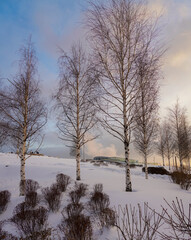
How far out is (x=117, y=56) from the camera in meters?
7.16

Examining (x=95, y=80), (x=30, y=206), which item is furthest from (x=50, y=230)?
(x=95, y=80)

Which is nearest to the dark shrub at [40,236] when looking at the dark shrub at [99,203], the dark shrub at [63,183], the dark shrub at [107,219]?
the dark shrub at [107,219]

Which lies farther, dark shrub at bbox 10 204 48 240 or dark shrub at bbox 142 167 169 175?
dark shrub at bbox 142 167 169 175

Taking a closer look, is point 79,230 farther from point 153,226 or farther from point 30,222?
point 153,226

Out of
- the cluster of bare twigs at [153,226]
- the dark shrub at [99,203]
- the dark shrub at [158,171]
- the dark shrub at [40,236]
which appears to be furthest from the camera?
the dark shrub at [158,171]

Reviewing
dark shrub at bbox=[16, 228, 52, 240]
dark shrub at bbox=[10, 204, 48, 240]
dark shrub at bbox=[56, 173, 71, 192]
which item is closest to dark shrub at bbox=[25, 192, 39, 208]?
dark shrub at bbox=[10, 204, 48, 240]

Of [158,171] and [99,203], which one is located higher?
[99,203]

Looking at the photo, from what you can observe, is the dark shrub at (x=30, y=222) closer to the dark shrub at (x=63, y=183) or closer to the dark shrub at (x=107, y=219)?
the dark shrub at (x=107, y=219)

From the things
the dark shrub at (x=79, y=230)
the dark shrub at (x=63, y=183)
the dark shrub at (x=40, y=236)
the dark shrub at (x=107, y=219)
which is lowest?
the dark shrub at (x=63, y=183)

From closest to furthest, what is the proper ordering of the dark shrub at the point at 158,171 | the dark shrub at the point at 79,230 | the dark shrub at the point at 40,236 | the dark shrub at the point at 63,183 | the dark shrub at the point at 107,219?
the dark shrub at the point at 79,230 < the dark shrub at the point at 40,236 < the dark shrub at the point at 107,219 < the dark shrub at the point at 63,183 < the dark shrub at the point at 158,171

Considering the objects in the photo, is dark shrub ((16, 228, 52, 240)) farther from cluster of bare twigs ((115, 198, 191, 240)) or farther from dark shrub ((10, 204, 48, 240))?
→ cluster of bare twigs ((115, 198, 191, 240))

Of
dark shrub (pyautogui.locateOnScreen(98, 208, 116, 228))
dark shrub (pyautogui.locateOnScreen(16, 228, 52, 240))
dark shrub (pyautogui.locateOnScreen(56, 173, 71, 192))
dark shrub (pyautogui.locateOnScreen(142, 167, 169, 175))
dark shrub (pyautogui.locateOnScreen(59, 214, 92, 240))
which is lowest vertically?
dark shrub (pyautogui.locateOnScreen(142, 167, 169, 175))

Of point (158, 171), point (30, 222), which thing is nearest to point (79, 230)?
point (30, 222)

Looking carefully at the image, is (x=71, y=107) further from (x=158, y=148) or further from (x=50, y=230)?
(x=158, y=148)
